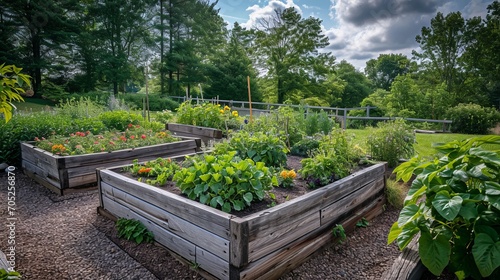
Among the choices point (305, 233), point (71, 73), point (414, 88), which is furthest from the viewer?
point (71, 73)

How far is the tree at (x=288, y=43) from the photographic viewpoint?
66.6 feet

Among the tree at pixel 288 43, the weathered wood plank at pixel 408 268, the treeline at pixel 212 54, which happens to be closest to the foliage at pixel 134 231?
the weathered wood plank at pixel 408 268

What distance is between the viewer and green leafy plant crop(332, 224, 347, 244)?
261 cm

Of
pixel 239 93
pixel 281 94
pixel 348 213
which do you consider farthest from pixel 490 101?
pixel 348 213

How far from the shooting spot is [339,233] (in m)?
2.67

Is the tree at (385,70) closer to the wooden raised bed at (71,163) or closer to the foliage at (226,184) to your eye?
the wooden raised bed at (71,163)

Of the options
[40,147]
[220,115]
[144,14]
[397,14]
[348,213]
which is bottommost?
Result: [348,213]

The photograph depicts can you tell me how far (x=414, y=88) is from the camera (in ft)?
52.3

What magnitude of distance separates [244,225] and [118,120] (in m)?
5.47

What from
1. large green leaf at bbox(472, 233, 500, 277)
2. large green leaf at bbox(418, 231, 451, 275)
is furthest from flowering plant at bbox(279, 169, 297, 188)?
large green leaf at bbox(472, 233, 500, 277)

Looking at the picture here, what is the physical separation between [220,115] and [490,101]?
61.3 feet

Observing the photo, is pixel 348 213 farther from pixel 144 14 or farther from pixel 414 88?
pixel 144 14

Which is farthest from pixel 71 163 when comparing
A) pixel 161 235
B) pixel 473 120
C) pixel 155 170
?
pixel 473 120

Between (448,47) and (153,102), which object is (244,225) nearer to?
(153,102)
